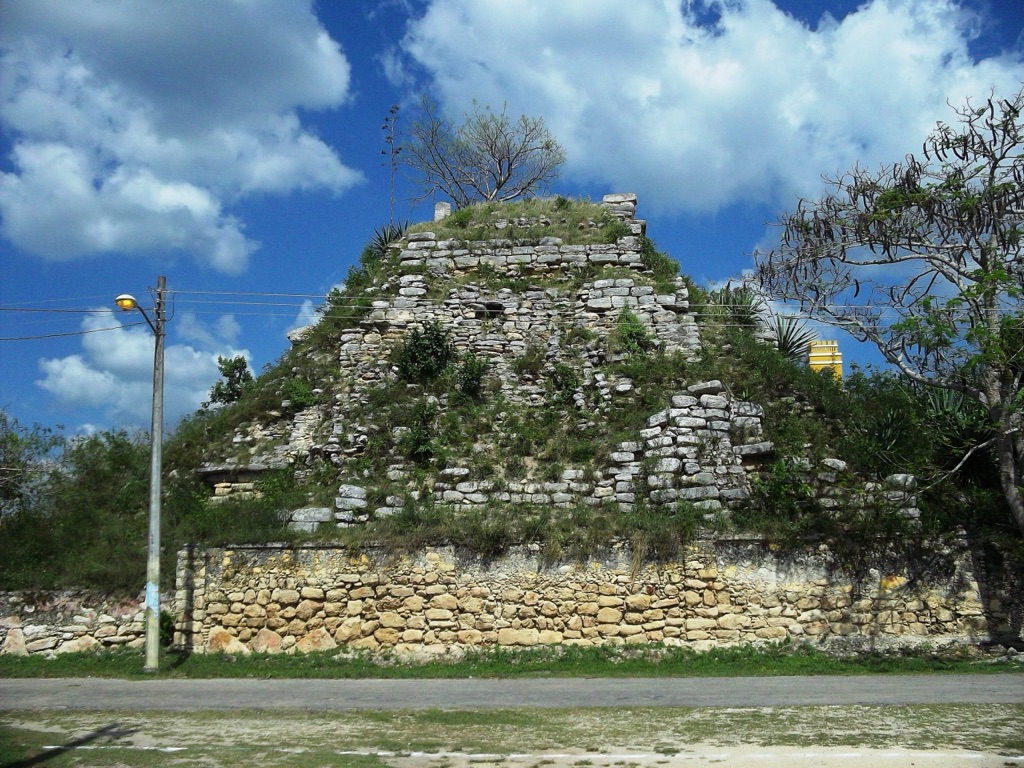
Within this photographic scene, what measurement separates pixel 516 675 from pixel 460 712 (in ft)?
10.7

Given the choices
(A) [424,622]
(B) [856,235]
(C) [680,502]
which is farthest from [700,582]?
(B) [856,235]

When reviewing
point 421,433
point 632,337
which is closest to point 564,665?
point 421,433

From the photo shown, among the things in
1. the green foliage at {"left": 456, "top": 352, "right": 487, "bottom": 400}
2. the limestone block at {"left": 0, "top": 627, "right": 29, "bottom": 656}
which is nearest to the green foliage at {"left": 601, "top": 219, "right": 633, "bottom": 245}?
the green foliage at {"left": 456, "top": 352, "right": 487, "bottom": 400}

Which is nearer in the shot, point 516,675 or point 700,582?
point 516,675

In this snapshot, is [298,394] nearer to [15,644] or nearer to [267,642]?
[267,642]

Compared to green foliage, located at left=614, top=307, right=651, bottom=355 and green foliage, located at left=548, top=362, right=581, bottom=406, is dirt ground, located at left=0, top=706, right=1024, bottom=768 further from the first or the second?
green foliage, located at left=614, top=307, right=651, bottom=355

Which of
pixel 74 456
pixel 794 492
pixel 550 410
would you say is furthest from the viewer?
pixel 74 456

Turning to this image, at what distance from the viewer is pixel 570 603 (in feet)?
47.1

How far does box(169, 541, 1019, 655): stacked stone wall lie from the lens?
46.6ft

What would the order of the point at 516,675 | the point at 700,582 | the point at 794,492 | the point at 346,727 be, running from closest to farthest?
the point at 346,727 → the point at 516,675 → the point at 700,582 → the point at 794,492

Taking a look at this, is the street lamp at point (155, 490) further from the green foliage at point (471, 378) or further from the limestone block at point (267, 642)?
the green foliage at point (471, 378)

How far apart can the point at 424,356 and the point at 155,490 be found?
20.8 feet

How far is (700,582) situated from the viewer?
47.1 ft

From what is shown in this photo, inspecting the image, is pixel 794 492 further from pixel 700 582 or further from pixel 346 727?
pixel 346 727
